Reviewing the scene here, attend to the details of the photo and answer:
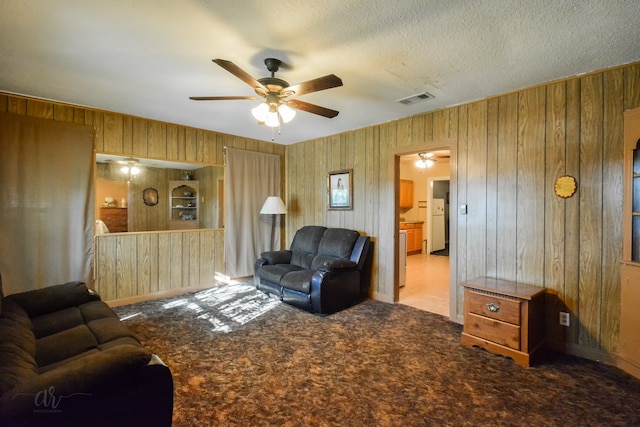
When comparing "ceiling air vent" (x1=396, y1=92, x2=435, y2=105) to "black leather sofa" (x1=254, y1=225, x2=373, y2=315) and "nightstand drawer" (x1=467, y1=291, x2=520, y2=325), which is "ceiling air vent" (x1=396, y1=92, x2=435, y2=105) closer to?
"black leather sofa" (x1=254, y1=225, x2=373, y2=315)

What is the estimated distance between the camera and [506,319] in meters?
2.44

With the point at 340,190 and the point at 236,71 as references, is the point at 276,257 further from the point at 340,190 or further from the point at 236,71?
the point at 236,71

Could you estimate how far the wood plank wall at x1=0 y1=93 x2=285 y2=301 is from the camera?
3462 millimetres

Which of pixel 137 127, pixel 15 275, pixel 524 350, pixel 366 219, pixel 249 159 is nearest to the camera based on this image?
pixel 524 350

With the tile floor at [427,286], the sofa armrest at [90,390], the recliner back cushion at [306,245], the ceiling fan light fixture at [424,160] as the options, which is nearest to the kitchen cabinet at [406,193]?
the ceiling fan light fixture at [424,160]

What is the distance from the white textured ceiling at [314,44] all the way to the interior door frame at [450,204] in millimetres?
577

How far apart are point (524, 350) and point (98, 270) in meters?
4.62

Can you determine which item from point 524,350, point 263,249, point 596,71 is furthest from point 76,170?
point 596,71

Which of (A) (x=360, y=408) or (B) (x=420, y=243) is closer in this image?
(A) (x=360, y=408)

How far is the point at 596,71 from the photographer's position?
7.90 ft

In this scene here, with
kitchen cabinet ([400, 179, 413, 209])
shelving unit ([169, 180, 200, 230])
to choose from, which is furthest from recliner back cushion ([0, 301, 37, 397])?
kitchen cabinet ([400, 179, 413, 209])

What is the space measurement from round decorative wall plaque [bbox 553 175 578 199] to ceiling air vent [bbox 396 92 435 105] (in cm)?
145

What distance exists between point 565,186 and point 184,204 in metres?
4.91

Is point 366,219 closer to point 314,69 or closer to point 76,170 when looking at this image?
point 314,69
